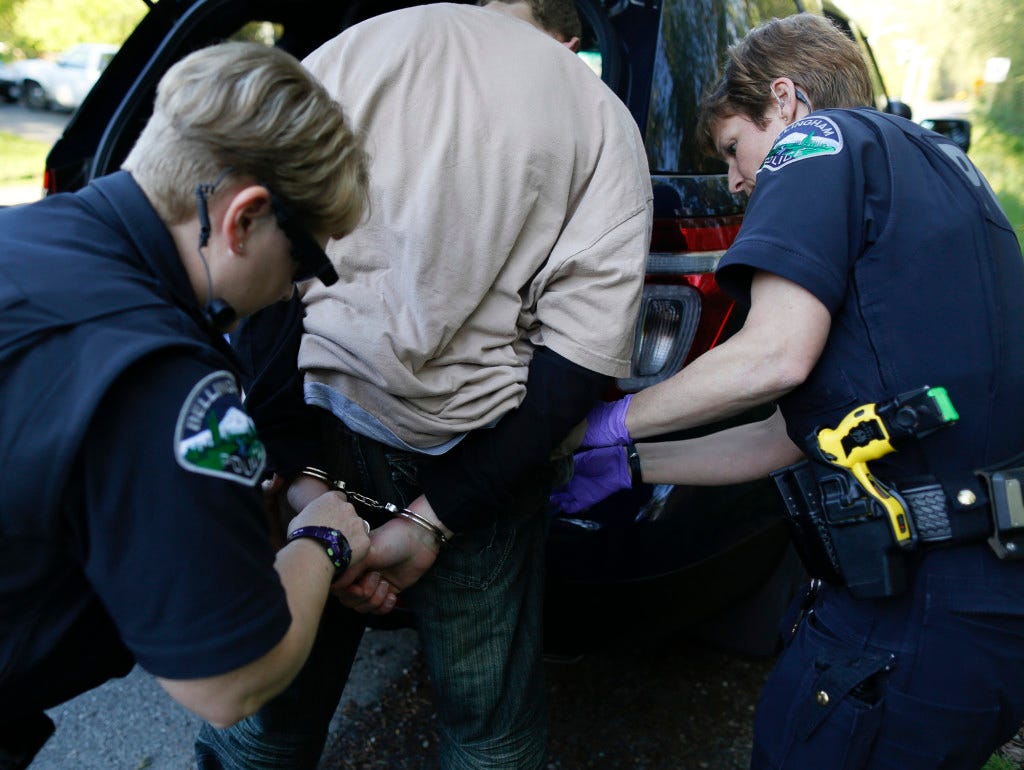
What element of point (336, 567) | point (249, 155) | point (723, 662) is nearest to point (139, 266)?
point (249, 155)

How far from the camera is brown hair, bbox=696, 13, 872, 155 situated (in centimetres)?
168

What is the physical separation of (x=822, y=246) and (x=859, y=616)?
0.61 metres

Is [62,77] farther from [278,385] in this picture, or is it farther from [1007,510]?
→ [1007,510]

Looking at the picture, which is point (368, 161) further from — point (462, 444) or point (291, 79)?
point (462, 444)

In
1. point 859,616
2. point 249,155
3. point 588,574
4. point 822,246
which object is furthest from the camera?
point 588,574

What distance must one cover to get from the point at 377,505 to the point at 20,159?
565 inches

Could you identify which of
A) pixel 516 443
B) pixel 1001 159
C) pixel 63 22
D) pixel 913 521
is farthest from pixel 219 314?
pixel 63 22

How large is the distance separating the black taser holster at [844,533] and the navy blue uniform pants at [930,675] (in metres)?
0.06

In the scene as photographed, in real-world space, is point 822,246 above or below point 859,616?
above

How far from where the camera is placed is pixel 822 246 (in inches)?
55.6

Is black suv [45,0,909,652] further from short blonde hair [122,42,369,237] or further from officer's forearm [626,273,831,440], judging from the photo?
short blonde hair [122,42,369,237]

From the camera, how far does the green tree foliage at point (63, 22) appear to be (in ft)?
77.9

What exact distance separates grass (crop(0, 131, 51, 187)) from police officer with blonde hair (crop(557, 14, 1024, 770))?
10.8 m

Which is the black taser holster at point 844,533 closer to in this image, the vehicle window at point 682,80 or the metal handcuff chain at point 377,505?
the metal handcuff chain at point 377,505
